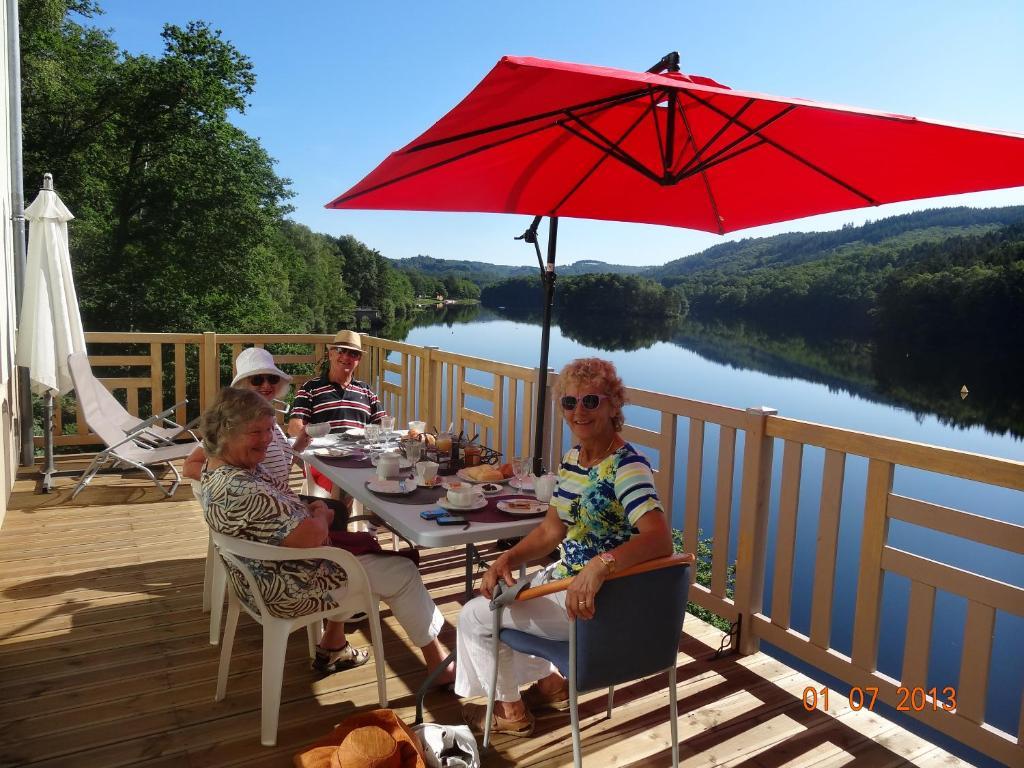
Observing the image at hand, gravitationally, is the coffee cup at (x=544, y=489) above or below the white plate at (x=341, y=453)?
above

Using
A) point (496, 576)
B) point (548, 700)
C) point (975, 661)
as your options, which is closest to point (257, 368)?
point (496, 576)

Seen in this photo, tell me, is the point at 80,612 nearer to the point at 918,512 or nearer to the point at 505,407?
the point at 505,407

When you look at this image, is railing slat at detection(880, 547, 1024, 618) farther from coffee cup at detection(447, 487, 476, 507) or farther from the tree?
the tree

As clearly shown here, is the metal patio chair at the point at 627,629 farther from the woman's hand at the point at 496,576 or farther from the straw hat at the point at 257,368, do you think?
the straw hat at the point at 257,368

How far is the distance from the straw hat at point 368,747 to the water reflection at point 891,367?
16.8 metres

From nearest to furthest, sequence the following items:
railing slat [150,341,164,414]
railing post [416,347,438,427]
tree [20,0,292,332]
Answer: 1. railing post [416,347,438,427]
2. railing slat [150,341,164,414]
3. tree [20,0,292,332]

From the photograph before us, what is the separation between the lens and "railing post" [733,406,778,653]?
2744mm

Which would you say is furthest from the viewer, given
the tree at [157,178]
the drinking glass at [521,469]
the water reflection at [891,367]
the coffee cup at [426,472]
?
the water reflection at [891,367]

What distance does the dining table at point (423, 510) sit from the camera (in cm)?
208

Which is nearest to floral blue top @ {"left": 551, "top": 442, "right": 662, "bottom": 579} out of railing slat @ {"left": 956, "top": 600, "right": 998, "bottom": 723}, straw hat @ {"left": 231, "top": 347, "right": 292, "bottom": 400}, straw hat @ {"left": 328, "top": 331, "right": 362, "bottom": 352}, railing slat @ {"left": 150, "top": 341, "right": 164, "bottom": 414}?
railing slat @ {"left": 956, "top": 600, "right": 998, "bottom": 723}

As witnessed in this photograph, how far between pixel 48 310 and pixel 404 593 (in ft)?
13.9

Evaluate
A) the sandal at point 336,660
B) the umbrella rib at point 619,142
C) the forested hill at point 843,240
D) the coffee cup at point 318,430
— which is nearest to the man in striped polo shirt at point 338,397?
the coffee cup at point 318,430

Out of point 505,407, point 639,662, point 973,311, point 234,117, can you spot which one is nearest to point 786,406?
point 973,311

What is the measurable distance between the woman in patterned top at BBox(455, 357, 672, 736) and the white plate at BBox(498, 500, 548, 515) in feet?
0.38
